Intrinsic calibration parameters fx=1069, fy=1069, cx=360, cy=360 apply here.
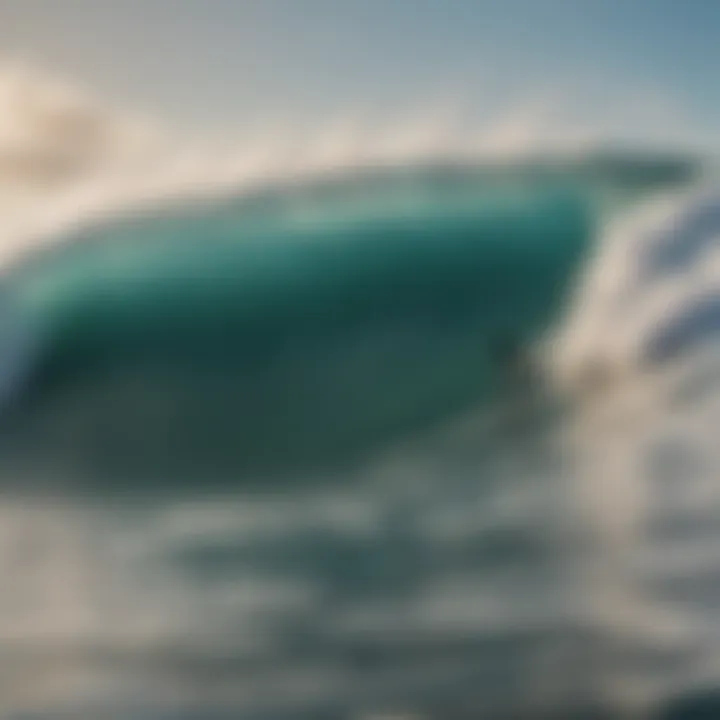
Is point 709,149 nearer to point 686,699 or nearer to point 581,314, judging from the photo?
point 581,314

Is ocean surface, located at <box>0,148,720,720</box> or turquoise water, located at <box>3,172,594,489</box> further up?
turquoise water, located at <box>3,172,594,489</box>

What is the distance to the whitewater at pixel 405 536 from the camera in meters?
1.06

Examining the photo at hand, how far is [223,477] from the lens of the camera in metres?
1.12

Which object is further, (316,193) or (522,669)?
(316,193)

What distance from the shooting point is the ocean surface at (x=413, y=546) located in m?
1.06

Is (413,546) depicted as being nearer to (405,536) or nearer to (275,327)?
(405,536)

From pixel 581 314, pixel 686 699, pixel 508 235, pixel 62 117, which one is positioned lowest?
pixel 686 699

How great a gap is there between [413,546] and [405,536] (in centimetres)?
1

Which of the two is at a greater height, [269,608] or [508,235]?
[508,235]

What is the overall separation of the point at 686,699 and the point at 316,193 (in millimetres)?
662

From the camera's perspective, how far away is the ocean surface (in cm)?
106

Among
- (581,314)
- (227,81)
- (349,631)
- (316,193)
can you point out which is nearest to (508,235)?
(581,314)

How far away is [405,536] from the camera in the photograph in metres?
1.11

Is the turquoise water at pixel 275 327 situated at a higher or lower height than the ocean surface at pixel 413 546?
higher
